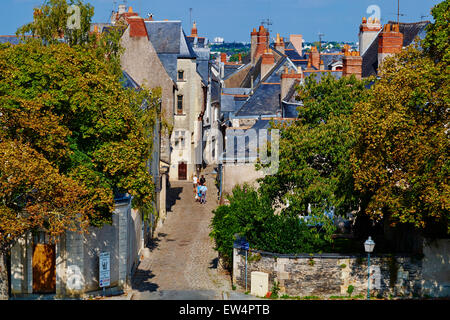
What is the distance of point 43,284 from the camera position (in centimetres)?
2541

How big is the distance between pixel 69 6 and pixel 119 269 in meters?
12.1

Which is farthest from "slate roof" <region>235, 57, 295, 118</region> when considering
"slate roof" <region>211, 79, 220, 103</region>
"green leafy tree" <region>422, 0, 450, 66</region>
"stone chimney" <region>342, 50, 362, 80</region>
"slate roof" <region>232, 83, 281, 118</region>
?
"green leafy tree" <region>422, 0, 450, 66</region>

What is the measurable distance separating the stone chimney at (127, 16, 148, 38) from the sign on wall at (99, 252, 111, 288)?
21020 millimetres

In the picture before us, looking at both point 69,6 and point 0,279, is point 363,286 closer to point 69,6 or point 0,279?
point 0,279

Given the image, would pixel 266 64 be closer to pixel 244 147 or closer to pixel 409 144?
pixel 244 147

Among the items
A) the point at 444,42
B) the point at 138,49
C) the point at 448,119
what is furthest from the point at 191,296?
the point at 138,49

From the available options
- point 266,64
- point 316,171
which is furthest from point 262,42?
point 316,171

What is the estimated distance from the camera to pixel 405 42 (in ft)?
190

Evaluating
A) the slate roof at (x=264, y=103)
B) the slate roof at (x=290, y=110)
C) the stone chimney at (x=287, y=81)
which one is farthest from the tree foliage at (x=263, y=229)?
the slate roof at (x=264, y=103)

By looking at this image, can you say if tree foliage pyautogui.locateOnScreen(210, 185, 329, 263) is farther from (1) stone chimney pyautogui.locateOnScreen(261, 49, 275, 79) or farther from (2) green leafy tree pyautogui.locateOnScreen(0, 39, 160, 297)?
(1) stone chimney pyautogui.locateOnScreen(261, 49, 275, 79)

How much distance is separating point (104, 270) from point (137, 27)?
21713 millimetres

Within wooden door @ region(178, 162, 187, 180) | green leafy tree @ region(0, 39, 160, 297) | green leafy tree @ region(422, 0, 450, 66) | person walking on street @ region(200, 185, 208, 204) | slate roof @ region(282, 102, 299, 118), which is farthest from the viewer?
wooden door @ region(178, 162, 187, 180)

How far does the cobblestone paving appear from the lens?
91.6ft

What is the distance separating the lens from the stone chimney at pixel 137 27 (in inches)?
1677
